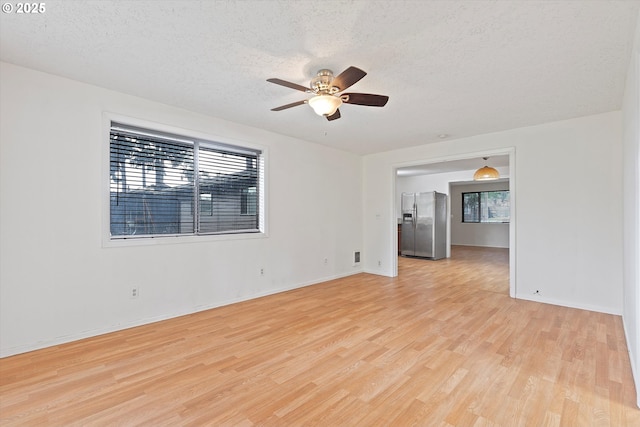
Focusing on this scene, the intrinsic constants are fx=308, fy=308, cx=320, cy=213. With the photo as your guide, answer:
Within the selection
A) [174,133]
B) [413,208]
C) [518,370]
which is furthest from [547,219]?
[174,133]

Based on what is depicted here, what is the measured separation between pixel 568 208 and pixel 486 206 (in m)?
7.11

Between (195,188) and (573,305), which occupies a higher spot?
(195,188)

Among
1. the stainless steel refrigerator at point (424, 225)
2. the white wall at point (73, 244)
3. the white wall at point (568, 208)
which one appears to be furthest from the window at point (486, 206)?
the white wall at point (73, 244)

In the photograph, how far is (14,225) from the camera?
8.55 ft

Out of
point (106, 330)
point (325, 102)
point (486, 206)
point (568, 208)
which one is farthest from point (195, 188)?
point (486, 206)

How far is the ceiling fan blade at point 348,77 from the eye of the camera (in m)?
2.19

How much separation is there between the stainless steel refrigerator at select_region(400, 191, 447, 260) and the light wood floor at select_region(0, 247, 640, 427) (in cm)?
415

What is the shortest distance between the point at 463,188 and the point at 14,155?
11.4 metres

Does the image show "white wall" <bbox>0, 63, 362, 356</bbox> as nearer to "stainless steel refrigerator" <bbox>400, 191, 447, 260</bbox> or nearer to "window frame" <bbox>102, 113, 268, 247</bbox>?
"window frame" <bbox>102, 113, 268, 247</bbox>

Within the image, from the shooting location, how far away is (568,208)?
393cm

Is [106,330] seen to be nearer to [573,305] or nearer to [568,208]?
[573,305]

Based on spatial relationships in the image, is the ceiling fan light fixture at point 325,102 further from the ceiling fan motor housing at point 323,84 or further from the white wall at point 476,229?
the white wall at point 476,229

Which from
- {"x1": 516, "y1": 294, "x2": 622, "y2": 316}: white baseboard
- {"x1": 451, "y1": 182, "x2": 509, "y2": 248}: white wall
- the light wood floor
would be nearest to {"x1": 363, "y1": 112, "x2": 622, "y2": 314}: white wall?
{"x1": 516, "y1": 294, "x2": 622, "y2": 316}: white baseboard

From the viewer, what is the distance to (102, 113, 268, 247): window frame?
3.10 meters
